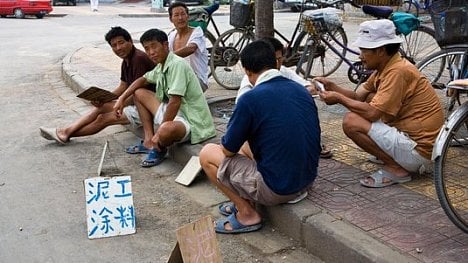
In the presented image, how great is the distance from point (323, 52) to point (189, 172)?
3.06 meters

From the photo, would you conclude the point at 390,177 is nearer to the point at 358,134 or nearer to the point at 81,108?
the point at 358,134

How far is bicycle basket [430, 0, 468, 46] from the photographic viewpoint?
4449 millimetres

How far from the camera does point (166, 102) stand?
5.28 m

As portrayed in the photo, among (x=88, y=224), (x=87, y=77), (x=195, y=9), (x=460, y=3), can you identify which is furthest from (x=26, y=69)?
(x=460, y=3)

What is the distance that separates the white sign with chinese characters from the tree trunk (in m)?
2.68

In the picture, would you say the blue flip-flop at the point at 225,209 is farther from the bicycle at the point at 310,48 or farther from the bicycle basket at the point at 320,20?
the bicycle basket at the point at 320,20

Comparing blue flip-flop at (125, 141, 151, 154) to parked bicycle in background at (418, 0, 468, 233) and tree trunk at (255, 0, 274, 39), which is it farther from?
parked bicycle in background at (418, 0, 468, 233)

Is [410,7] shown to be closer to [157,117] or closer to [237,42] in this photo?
[237,42]

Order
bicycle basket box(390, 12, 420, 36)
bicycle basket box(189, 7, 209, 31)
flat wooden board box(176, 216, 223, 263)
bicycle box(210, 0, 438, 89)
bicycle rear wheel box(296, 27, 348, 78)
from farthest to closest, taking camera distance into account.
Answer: bicycle basket box(189, 7, 209, 31) → bicycle rear wheel box(296, 27, 348, 78) → bicycle box(210, 0, 438, 89) → bicycle basket box(390, 12, 420, 36) → flat wooden board box(176, 216, 223, 263)

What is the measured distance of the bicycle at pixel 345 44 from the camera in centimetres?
621

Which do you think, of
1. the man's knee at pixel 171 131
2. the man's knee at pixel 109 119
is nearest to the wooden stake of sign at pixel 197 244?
the man's knee at pixel 171 131

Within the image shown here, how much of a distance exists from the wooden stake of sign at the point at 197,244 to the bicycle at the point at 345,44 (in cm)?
371

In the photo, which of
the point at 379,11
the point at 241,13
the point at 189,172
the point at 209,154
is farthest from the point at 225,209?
the point at 241,13

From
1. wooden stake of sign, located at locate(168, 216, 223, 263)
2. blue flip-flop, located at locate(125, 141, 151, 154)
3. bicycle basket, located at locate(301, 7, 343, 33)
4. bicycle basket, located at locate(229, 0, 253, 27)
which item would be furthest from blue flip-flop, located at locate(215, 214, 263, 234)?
bicycle basket, located at locate(229, 0, 253, 27)
